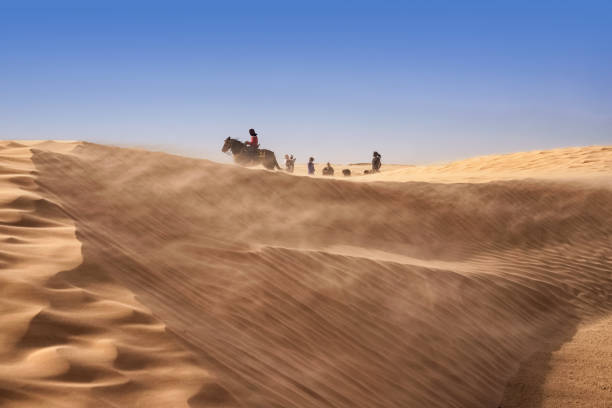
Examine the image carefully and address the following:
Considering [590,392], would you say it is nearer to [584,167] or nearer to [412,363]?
[412,363]

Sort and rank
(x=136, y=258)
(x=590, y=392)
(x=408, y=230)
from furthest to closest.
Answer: (x=408, y=230) < (x=590, y=392) < (x=136, y=258)

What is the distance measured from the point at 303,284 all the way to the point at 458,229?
5239 millimetres

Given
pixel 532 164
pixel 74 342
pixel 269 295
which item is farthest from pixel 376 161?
pixel 74 342

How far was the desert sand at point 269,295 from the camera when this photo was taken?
89.7 inches

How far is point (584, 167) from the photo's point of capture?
1769 centimetres

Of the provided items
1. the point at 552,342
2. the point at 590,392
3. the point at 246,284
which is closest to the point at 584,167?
the point at 552,342

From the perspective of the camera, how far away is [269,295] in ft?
13.0

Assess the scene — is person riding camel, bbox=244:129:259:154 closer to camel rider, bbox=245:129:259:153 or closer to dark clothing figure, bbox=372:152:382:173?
camel rider, bbox=245:129:259:153

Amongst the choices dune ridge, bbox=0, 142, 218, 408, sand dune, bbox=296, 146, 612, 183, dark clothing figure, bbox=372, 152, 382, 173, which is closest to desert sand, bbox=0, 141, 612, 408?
dune ridge, bbox=0, 142, 218, 408

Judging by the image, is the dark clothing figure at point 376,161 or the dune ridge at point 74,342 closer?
the dune ridge at point 74,342

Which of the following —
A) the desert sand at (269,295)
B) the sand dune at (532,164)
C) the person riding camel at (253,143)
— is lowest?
the desert sand at (269,295)

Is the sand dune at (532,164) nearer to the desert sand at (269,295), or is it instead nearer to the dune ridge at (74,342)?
the desert sand at (269,295)

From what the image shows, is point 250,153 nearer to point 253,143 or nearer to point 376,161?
point 253,143

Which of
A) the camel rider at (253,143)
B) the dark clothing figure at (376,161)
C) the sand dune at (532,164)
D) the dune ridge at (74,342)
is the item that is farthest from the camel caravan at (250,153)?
the dune ridge at (74,342)
